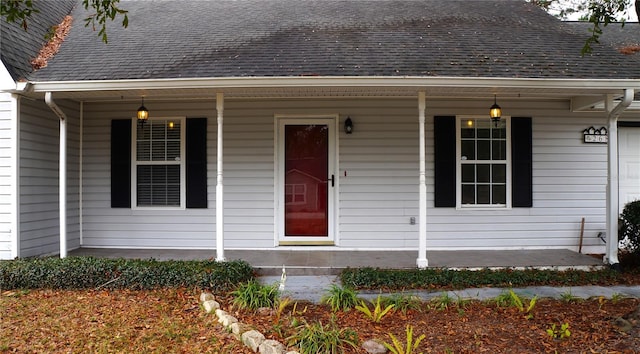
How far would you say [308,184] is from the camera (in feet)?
22.5

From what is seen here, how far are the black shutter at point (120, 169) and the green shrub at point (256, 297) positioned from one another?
360cm

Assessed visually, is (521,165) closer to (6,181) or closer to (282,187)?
(282,187)

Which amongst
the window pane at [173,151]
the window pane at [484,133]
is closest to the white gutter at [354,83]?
the window pane at [484,133]

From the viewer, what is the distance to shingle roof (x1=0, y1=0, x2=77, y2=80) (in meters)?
5.65

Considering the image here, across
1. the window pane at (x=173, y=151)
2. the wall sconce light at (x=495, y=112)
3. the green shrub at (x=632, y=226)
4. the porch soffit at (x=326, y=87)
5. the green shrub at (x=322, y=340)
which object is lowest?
the green shrub at (x=322, y=340)

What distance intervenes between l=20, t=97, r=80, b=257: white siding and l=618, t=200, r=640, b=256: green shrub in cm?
841

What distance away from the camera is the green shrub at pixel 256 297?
13.4 ft

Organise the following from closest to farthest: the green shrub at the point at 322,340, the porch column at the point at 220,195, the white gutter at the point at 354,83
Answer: the green shrub at the point at 322,340
the white gutter at the point at 354,83
the porch column at the point at 220,195

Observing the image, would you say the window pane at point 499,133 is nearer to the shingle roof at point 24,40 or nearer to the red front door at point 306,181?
the red front door at point 306,181

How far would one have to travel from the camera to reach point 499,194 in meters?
6.84

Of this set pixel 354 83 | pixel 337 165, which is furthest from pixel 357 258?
pixel 354 83

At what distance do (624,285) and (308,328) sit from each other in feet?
14.0

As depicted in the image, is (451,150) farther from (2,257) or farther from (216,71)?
(2,257)

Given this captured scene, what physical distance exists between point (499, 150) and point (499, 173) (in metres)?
0.38
